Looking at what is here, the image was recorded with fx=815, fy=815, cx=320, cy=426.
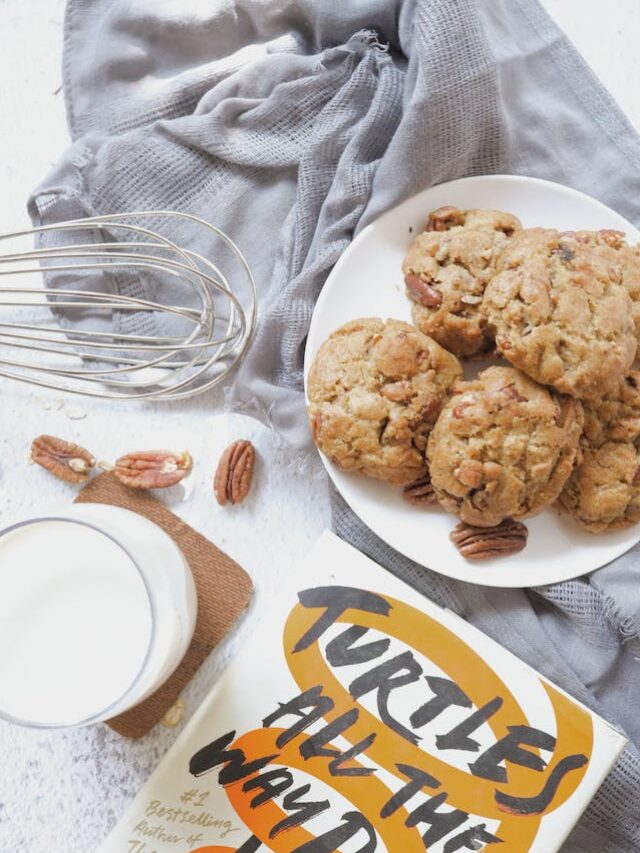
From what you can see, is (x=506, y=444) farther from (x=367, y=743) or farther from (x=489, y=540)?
(x=367, y=743)

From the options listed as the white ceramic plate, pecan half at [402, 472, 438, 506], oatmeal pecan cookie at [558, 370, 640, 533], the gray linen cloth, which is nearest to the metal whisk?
the gray linen cloth

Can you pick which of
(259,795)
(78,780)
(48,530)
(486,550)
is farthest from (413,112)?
(78,780)

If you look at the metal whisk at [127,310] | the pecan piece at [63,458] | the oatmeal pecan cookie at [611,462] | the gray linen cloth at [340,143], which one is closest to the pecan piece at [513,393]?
the oatmeal pecan cookie at [611,462]

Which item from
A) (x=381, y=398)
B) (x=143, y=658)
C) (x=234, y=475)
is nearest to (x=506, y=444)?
(x=381, y=398)

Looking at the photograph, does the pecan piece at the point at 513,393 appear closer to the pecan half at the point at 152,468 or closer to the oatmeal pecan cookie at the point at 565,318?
the oatmeal pecan cookie at the point at 565,318

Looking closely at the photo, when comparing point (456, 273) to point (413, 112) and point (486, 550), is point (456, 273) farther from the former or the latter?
point (486, 550)

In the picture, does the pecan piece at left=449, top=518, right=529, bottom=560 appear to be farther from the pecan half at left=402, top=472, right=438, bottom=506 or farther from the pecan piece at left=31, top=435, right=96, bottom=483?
the pecan piece at left=31, top=435, right=96, bottom=483
